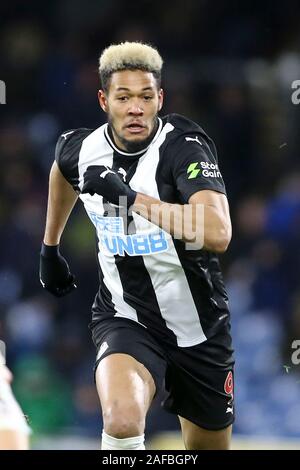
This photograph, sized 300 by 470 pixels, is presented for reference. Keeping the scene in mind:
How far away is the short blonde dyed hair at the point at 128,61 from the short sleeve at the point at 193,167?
0.99 feet

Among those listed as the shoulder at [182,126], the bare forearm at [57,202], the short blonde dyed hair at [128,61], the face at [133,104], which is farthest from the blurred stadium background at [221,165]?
the short blonde dyed hair at [128,61]

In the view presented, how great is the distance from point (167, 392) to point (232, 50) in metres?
4.56

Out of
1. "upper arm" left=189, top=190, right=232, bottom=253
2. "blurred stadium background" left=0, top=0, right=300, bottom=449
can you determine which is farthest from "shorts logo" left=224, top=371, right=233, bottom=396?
"blurred stadium background" left=0, top=0, right=300, bottom=449

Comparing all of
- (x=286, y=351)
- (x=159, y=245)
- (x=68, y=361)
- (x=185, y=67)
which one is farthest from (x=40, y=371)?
(x=159, y=245)

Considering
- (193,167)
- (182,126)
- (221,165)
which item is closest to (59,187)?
(182,126)

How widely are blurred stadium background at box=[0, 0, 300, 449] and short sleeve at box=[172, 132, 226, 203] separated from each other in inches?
103

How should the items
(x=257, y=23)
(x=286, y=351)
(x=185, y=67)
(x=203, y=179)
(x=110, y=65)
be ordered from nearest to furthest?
1. (x=203, y=179)
2. (x=110, y=65)
3. (x=286, y=351)
4. (x=185, y=67)
5. (x=257, y=23)

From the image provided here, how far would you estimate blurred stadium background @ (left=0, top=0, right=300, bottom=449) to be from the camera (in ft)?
23.2

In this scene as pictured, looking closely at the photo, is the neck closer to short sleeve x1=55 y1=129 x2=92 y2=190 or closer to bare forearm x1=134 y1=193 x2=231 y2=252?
short sleeve x1=55 y1=129 x2=92 y2=190

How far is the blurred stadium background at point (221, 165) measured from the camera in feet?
23.2

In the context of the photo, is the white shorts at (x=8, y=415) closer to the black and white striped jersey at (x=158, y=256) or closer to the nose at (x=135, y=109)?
the black and white striped jersey at (x=158, y=256)

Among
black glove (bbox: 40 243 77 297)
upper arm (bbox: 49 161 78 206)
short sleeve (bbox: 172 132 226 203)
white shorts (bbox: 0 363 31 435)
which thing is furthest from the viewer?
black glove (bbox: 40 243 77 297)

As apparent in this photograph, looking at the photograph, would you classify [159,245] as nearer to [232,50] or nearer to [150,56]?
[150,56]
